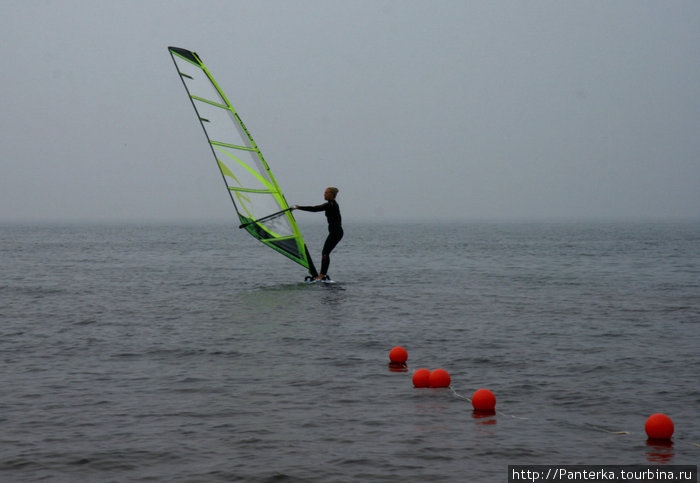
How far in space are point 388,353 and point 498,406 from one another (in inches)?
135

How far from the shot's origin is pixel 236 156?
2106cm

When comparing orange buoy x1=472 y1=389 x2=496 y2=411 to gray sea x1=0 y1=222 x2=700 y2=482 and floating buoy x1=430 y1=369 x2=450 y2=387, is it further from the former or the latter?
floating buoy x1=430 y1=369 x2=450 y2=387

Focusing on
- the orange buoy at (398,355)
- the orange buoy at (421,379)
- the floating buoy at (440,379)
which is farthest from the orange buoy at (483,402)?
the orange buoy at (398,355)

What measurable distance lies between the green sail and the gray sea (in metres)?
2.51

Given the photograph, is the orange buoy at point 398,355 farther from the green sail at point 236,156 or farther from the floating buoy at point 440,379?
the green sail at point 236,156

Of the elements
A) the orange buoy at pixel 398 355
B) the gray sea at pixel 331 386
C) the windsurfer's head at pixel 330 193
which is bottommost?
the gray sea at pixel 331 386

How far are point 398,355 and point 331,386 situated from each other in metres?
1.74

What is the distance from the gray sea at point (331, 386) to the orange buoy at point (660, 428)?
11 cm

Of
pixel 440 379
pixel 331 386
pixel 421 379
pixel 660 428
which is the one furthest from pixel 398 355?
pixel 660 428

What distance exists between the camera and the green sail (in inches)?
813

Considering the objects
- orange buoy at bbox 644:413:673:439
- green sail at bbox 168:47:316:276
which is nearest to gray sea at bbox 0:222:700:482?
orange buoy at bbox 644:413:673:439

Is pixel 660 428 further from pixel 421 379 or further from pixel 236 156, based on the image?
pixel 236 156

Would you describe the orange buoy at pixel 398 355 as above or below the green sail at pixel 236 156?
below

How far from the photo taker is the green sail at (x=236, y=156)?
2066 cm
